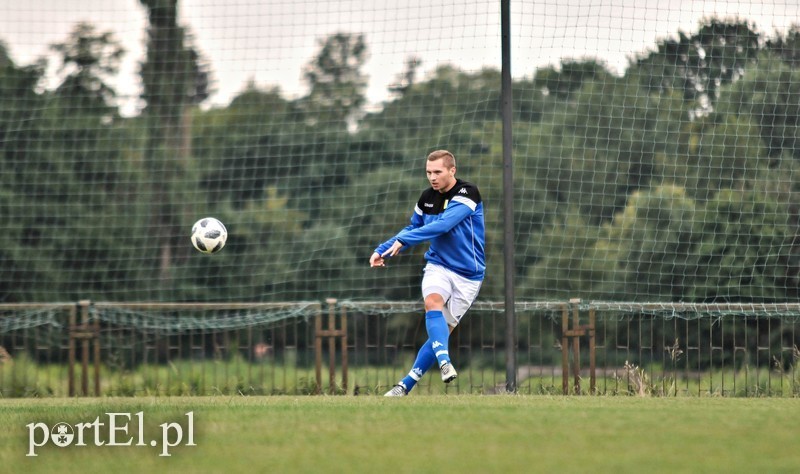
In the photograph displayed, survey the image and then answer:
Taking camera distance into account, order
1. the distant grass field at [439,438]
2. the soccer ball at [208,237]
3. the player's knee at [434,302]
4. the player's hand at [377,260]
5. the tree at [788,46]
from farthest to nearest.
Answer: the tree at [788,46]
the soccer ball at [208,237]
the player's knee at [434,302]
the player's hand at [377,260]
the distant grass field at [439,438]

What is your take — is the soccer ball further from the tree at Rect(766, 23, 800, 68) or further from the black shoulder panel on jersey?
the tree at Rect(766, 23, 800, 68)

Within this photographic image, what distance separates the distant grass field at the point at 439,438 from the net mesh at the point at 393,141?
4542 mm

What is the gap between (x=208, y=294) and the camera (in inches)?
862

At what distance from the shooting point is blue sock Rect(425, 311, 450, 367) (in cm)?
667

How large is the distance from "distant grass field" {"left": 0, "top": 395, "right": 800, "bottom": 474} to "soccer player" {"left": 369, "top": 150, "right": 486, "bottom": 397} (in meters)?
1.15

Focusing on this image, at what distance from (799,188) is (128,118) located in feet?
50.5

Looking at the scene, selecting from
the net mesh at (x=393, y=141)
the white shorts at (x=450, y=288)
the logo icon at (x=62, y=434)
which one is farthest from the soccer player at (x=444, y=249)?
the net mesh at (x=393, y=141)

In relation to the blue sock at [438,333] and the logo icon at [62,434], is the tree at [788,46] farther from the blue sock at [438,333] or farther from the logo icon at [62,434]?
the logo icon at [62,434]

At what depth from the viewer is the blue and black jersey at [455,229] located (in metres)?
6.81

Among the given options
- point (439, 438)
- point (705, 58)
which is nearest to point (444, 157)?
point (439, 438)

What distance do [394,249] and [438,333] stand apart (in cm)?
63

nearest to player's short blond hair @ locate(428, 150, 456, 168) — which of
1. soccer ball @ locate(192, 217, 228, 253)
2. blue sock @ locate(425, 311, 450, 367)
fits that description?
blue sock @ locate(425, 311, 450, 367)

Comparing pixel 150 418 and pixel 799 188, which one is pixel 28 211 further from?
pixel 150 418

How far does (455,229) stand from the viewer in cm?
697
